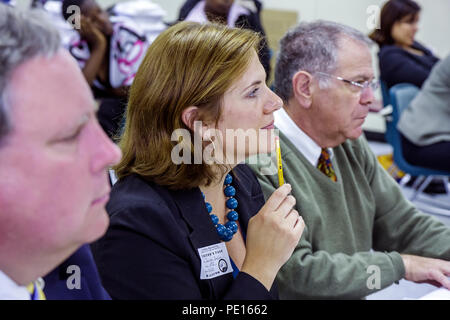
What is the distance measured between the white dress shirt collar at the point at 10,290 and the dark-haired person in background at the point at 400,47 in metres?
3.76

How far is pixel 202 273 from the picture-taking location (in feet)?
3.50

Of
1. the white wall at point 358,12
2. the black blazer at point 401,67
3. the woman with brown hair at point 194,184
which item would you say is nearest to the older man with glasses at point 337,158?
the woman with brown hair at point 194,184

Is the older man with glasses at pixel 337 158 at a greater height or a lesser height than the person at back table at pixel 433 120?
greater

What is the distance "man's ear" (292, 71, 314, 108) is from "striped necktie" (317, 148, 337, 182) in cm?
16

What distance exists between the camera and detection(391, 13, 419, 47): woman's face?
4219mm

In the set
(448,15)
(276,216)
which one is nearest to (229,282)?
(276,216)

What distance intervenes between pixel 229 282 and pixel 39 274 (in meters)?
0.53

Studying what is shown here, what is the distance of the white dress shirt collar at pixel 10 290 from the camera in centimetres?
62

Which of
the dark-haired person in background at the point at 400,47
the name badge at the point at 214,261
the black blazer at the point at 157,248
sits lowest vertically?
the dark-haired person in background at the point at 400,47

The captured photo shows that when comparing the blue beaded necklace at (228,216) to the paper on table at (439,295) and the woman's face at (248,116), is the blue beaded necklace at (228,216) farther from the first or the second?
the paper on table at (439,295)

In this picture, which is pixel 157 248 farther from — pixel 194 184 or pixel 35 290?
pixel 35 290

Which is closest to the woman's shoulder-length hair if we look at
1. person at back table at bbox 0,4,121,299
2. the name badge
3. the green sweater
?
the name badge

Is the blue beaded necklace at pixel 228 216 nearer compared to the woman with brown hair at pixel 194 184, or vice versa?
the woman with brown hair at pixel 194 184
